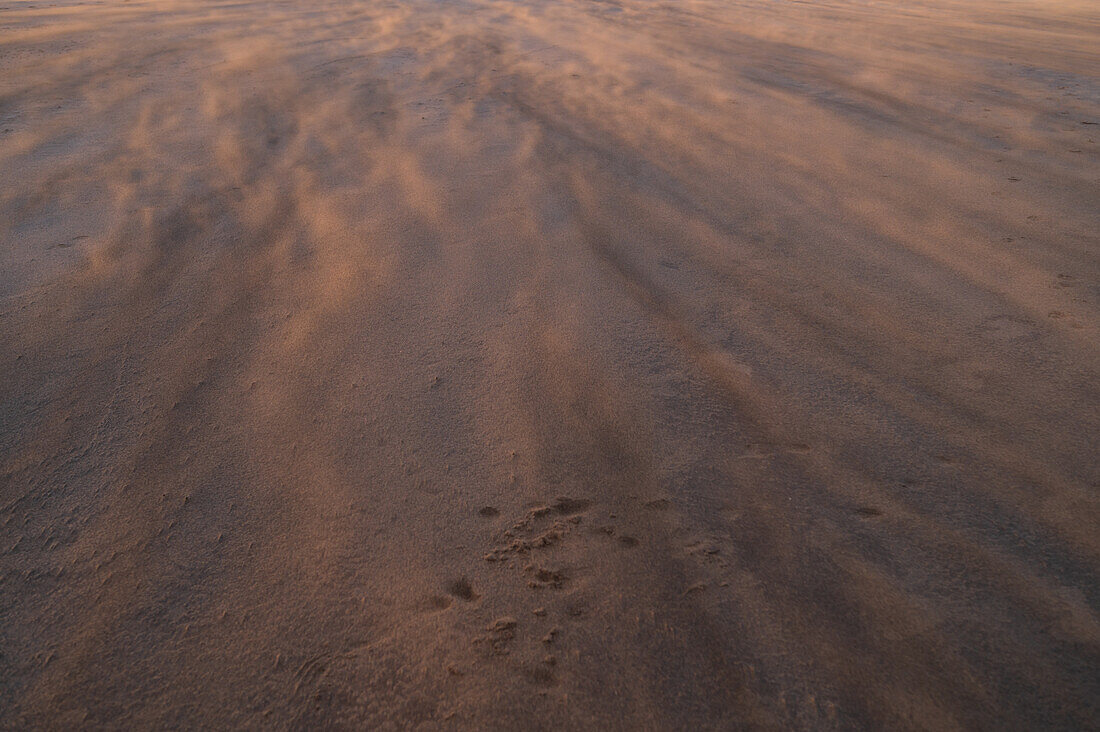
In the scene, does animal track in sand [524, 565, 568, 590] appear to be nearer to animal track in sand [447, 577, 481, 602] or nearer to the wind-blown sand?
the wind-blown sand

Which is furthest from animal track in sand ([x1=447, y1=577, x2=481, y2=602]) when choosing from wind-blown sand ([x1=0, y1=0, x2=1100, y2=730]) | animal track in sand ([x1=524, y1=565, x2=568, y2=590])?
animal track in sand ([x1=524, y1=565, x2=568, y2=590])

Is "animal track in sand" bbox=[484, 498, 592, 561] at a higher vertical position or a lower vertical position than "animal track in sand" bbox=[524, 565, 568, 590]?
higher

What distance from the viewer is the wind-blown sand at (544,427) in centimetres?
105

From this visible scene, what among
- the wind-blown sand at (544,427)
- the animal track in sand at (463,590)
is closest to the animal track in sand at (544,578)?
the wind-blown sand at (544,427)

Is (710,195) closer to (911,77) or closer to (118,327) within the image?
(118,327)

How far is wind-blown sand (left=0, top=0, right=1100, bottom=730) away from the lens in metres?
1.05

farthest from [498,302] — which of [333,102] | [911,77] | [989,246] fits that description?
[911,77]

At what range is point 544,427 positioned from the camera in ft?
4.98

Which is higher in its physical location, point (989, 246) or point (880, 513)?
point (989, 246)

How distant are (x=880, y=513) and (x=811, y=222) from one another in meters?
1.49

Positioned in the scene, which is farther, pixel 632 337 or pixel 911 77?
pixel 911 77

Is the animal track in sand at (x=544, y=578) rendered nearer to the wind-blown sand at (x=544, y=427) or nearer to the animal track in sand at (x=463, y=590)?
the wind-blown sand at (x=544, y=427)

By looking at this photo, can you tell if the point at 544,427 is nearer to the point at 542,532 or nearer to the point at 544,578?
the point at 542,532

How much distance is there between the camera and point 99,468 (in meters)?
1.39
